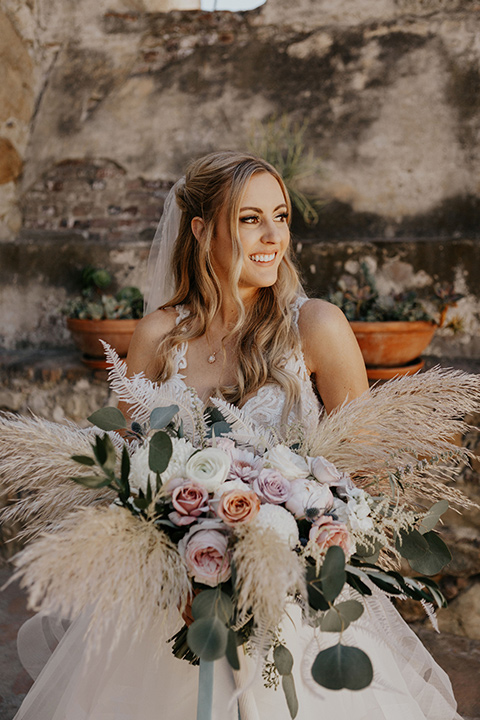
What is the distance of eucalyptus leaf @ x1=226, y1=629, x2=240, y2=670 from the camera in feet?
3.36

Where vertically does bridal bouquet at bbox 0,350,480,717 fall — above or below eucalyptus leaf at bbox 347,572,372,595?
above

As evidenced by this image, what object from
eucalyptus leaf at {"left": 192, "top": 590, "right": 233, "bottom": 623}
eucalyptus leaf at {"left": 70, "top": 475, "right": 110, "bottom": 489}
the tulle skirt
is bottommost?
the tulle skirt

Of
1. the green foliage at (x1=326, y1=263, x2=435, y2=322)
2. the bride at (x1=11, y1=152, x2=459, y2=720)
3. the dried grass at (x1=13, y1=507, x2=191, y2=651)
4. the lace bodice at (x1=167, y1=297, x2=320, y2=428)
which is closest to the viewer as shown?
the dried grass at (x1=13, y1=507, x2=191, y2=651)

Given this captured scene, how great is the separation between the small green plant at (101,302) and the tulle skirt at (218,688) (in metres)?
2.20

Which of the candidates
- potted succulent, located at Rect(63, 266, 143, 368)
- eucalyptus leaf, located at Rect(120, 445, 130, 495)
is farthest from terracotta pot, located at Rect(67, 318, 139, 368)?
eucalyptus leaf, located at Rect(120, 445, 130, 495)

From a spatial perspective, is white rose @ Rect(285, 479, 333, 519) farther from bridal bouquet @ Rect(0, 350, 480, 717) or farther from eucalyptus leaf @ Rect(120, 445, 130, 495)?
eucalyptus leaf @ Rect(120, 445, 130, 495)

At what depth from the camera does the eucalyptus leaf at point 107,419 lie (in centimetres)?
126

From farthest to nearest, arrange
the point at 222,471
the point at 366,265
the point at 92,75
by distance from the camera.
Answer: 1. the point at 92,75
2. the point at 366,265
3. the point at 222,471

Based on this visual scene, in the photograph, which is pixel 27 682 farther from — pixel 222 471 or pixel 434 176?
pixel 434 176

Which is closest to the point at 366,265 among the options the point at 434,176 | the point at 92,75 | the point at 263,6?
the point at 434,176

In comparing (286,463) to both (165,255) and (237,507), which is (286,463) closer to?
(237,507)

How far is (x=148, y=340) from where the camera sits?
2.34 metres

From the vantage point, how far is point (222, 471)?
45.1 inches

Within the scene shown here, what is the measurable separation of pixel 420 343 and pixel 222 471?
8.32ft
